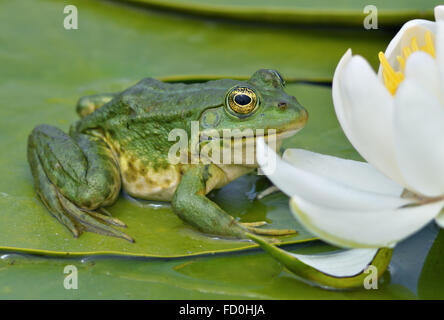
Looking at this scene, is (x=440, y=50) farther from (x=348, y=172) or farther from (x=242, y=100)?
(x=242, y=100)

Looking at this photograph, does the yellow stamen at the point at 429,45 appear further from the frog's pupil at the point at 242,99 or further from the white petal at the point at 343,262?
the frog's pupil at the point at 242,99

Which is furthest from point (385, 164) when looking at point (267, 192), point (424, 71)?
point (267, 192)

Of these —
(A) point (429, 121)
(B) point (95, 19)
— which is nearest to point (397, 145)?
(A) point (429, 121)

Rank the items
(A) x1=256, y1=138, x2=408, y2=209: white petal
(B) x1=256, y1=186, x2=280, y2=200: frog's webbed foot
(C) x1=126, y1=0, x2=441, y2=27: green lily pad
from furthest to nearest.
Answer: (C) x1=126, y1=0, x2=441, y2=27: green lily pad → (B) x1=256, y1=186, x2=280, y2=200: frog's webbed foot → (A) x1=256, y1=138, x2=408, y2=209: white petal

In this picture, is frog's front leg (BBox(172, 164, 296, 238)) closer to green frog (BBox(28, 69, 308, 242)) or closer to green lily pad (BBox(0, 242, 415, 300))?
green frog (BBox(28, 69, 308, 242))

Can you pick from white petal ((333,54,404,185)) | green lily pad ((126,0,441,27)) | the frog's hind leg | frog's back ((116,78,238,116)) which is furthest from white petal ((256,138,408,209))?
green lily pad ((126,0,441,27))
